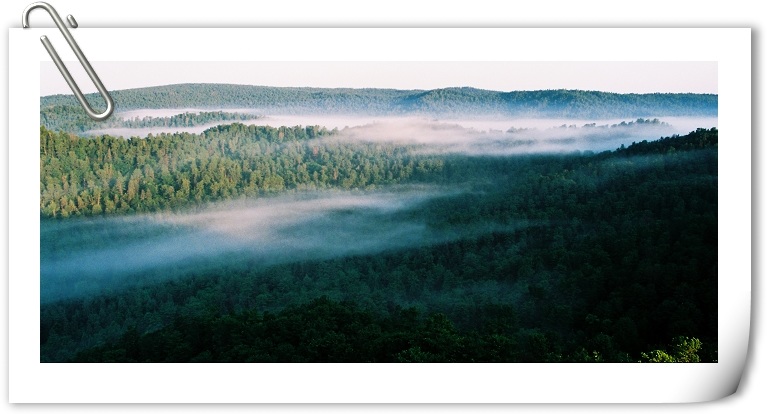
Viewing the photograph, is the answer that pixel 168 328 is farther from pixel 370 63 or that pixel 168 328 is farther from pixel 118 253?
pixel 370 63

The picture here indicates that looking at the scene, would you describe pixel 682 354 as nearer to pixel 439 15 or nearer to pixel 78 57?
pixel 439 15

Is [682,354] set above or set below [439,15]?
below

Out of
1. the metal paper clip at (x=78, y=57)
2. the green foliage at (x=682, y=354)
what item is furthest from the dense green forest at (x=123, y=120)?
the green foliage at (x=682, y=354)
